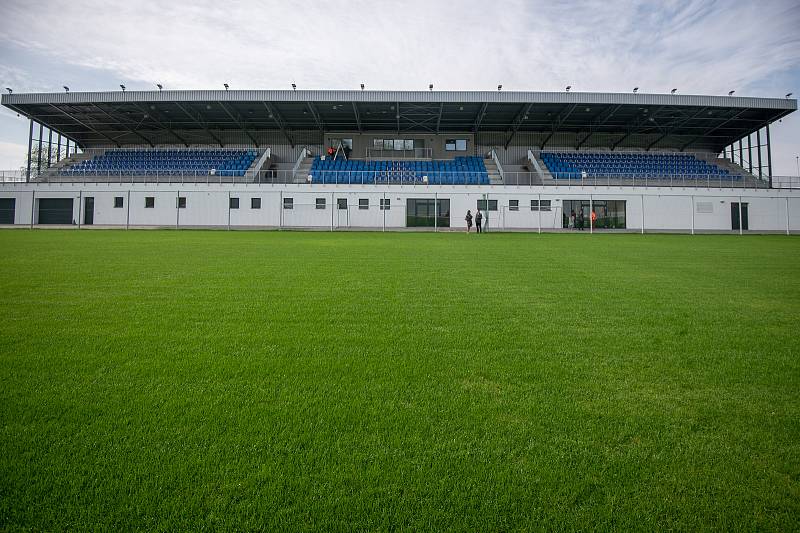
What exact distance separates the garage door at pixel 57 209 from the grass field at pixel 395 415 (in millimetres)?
37577

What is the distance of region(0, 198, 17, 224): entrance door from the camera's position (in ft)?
123

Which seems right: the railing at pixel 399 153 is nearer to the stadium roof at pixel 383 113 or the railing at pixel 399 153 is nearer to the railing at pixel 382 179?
the stadium roof at pixel 383 113

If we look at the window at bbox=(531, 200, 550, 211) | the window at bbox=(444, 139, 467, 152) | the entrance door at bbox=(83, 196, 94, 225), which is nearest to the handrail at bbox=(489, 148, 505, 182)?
the window at bbox=(444, 139, 467, 152)

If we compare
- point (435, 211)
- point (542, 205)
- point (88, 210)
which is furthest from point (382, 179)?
point (88, 210)

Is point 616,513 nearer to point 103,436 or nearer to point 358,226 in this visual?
point 103,436

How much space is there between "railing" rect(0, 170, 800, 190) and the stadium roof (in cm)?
635

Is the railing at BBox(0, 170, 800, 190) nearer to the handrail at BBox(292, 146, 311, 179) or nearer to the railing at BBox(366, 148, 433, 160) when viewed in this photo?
→ the handrail at BBox(292, 146, 311, 179)

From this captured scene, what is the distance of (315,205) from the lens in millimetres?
35531

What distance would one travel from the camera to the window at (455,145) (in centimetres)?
4644

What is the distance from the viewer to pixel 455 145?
46.5 meters

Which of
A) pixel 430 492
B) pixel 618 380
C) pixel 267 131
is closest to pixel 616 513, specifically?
pixel 430 492

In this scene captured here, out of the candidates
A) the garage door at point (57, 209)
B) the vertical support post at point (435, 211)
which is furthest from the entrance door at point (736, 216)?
the garage door at point (57, 209)

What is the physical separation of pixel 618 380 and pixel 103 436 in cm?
362

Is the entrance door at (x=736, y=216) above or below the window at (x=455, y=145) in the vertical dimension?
below
